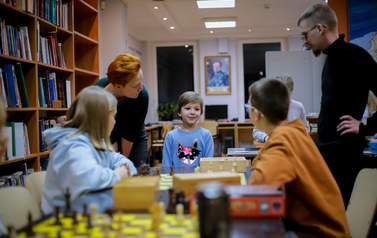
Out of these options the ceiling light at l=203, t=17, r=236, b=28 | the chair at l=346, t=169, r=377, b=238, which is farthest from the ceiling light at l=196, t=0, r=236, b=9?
the chair at l=346, t=169, r=377, b=238

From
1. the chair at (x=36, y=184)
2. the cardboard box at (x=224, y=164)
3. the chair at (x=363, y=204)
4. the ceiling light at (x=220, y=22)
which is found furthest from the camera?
the ceiling light at (x=220, y=22)

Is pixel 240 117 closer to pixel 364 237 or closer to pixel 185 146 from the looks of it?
pixel 185 146

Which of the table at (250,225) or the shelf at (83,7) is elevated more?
the shelf at (83,7)

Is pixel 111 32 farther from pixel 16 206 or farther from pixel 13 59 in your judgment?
pixel 16 206

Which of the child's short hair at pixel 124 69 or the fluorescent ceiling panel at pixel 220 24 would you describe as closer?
the child's short hair at pixel 124 69

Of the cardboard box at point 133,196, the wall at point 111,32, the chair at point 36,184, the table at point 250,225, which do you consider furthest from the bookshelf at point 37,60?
the cardboard box at point 133,196

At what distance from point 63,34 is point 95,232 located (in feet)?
10.2

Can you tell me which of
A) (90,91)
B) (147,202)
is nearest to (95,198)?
(147,202)

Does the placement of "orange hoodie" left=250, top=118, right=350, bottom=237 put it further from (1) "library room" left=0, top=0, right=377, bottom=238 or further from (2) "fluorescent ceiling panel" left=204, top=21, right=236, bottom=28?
(2) "fluorescent ceiling panel" left=204, top=21, right=236, bottom=28

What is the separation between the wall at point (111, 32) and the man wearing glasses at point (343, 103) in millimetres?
3979

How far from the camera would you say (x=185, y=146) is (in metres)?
2.67

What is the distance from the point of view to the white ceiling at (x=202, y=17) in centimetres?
639

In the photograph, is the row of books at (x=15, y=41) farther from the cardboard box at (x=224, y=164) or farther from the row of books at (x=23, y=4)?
the cardboard box at (x=224, y=164)

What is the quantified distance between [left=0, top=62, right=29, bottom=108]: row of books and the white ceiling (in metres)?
3.25
